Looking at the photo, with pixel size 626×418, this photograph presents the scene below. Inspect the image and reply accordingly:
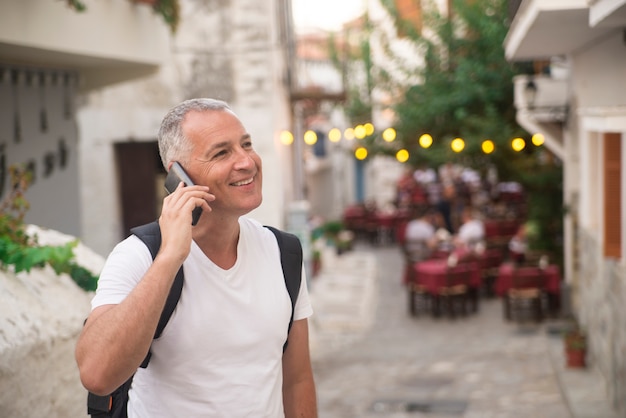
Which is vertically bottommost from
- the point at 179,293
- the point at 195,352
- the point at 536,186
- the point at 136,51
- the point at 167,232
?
the point at 536,186

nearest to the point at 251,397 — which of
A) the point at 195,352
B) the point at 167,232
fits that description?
the point at 195,352

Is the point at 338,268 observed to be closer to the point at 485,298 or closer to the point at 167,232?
the point at 485,298

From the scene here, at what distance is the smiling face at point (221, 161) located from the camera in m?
2.40

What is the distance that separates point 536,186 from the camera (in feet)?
52.7

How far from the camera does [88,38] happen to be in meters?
7.59

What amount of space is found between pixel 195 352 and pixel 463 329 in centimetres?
1217

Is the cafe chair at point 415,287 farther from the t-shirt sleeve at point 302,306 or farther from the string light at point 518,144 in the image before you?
the t-shirt sleeve at point 302,306

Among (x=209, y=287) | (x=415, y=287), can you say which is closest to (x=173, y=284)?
(x=209, y=287)

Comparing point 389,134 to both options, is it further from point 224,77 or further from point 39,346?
point 39,346

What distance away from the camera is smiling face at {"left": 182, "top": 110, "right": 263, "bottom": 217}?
2404 millimetres

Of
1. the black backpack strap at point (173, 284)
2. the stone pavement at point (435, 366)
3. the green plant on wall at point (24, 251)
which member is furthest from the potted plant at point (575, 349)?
the black backpack strap at point (173, 284)

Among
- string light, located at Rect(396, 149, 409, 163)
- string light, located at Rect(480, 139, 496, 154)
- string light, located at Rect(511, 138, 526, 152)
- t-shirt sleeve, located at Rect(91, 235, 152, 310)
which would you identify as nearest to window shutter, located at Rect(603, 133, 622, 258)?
t-shirt sleeve, located at Rect(91, 235, 152, 310)

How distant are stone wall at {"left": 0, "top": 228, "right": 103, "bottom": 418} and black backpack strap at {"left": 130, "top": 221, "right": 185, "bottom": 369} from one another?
1513mm

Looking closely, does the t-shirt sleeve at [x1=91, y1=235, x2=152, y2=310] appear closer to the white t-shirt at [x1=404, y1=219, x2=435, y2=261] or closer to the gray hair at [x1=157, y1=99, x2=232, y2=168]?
the gray hair at [x1=157, y1=99, x2=232, y2=168]
